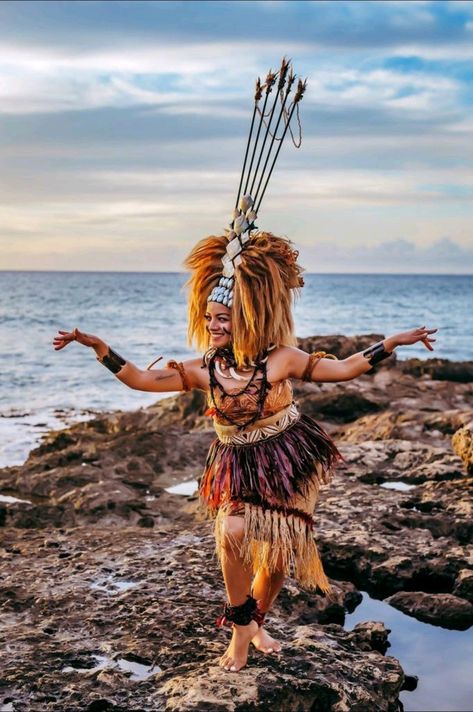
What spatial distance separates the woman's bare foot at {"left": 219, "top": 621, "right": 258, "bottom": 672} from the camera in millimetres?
4020

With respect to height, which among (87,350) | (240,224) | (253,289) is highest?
(240,224)

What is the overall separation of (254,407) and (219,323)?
1.34 ft

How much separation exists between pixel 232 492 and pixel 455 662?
1570mm

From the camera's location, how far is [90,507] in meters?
6.96

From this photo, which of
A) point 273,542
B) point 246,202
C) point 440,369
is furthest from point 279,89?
point 440,369

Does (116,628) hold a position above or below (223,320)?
below

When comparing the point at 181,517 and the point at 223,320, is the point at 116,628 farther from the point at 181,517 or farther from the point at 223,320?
the point at 181,517

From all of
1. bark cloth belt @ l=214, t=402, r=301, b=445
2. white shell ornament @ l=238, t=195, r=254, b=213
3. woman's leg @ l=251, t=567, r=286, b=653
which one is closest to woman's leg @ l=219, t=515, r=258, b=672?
woman's leg @ l=251, t=567, r=286, b=653

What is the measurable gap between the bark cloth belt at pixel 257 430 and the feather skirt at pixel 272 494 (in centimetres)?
2

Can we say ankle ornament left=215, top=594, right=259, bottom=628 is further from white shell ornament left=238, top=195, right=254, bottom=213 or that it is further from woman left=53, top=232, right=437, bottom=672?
white shell ornament left=238, top=195, right=254, bottom=213

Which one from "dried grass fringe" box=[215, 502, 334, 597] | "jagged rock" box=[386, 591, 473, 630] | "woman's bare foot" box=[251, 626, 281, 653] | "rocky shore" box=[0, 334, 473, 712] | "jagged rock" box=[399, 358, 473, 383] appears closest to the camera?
"rocky shore" box=[0, 334, 473, 712]

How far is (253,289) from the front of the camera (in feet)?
13.6

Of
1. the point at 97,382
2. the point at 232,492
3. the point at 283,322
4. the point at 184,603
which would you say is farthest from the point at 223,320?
the point at 97,382

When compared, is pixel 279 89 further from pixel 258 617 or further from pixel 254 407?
pixel 258 617
